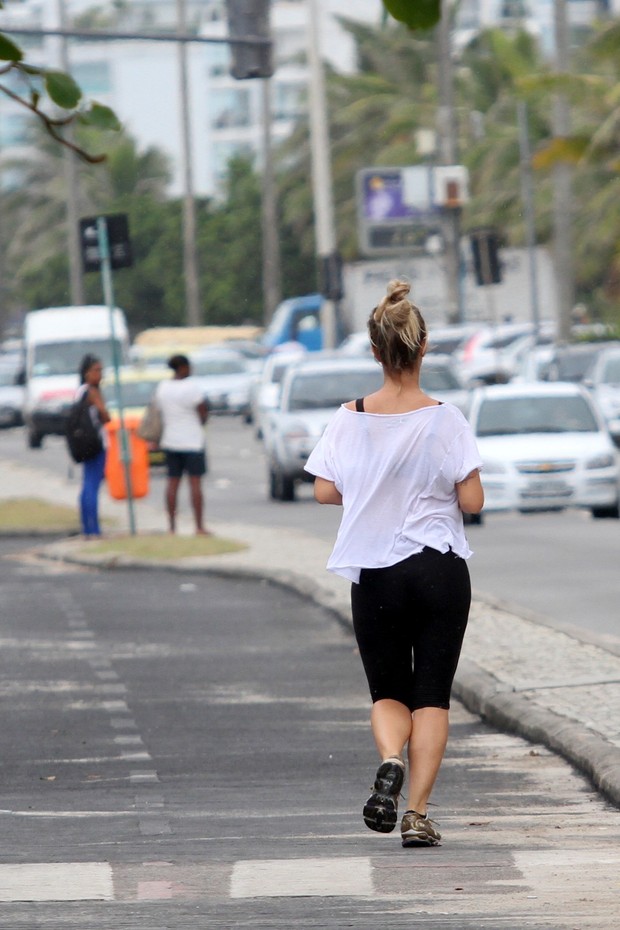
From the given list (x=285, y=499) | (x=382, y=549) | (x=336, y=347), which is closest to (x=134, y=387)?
(x=336, y=347)

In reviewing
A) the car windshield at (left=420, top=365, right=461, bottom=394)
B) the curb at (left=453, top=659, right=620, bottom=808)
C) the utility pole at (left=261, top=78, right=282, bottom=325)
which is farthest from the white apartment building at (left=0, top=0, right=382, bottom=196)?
the curb at (left=453, top=659, right=620, bottom=808)

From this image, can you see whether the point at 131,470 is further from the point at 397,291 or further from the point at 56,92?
the point at 397,291

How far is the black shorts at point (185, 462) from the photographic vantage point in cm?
2102

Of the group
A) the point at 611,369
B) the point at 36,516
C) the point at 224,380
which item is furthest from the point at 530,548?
the point at 224,380

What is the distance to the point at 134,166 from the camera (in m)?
81.4

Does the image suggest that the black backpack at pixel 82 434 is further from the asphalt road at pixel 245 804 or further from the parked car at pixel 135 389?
the parked car at pixel 135 389

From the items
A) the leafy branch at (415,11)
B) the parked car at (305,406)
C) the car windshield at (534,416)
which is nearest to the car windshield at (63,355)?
the parked car at (305,406)

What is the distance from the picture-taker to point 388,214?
4984cm

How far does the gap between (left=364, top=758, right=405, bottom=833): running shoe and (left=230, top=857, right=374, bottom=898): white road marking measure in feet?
0.42

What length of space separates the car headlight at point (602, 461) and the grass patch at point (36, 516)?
5.36m

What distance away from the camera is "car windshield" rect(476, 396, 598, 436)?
78.0 feet

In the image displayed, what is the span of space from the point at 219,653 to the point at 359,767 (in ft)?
13.5

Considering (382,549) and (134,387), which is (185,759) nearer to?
(382,549)

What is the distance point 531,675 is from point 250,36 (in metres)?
13.8
